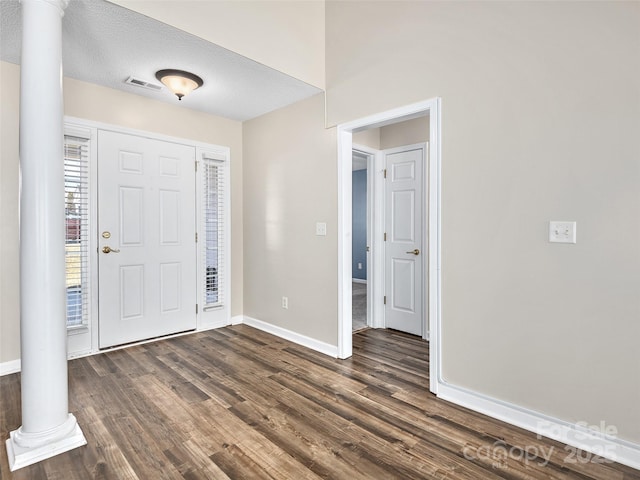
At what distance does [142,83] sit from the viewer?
3.17 metres

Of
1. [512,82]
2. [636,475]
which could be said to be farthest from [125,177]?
[636,475]

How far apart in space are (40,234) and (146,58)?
64.2 inches

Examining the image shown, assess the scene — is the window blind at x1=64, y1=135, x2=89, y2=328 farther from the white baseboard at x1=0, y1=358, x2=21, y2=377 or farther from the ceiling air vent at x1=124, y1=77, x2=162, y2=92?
the ceiling air vent at x1=124, y1=77, x2=162, y2=92

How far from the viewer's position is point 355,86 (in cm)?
302

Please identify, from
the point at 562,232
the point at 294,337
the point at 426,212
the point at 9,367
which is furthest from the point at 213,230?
Answer: the point at 562,232

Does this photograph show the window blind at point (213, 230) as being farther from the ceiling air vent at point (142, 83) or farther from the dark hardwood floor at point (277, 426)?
the dark hardwood floor at point (277, 426)

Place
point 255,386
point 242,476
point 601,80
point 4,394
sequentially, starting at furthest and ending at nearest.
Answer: point 255,386 < point 4,394 < point 601,80 < point 242,476

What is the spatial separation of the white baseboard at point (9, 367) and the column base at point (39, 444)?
1.16 meters

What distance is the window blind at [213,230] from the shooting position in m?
4.04

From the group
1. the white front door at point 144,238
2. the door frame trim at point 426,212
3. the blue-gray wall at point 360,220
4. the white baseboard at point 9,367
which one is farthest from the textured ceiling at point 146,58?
the blue-gray wall at point 360,220

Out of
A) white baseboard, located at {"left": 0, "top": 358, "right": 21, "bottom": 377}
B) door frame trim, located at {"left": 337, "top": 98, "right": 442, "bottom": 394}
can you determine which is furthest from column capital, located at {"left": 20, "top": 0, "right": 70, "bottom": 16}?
white baseboard, located at {"left": 0, "top": 358, "right": 21, "bottom": 377}

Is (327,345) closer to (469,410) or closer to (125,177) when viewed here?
(469,410)

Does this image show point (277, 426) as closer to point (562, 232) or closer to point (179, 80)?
point (562, 232)

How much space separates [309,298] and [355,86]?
2.03 meters
